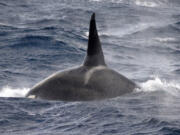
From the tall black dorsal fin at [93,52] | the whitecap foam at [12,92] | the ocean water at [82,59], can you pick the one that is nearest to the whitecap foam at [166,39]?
the ocean water at [82,59]

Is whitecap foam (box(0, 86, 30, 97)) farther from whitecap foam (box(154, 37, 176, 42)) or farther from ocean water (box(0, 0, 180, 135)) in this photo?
whitecap foam (box(154, 37, 176, 42))

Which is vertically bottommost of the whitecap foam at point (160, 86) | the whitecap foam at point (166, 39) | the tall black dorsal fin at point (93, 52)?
the whitecap foam at point (166, 39)

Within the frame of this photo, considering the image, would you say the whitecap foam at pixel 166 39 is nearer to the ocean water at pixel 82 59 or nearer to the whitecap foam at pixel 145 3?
the ocean water at pixel 82 59

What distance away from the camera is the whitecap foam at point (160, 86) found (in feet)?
63.4

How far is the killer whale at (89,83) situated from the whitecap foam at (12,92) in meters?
1.02

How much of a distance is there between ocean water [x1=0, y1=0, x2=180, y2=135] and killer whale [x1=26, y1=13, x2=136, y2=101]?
1.37 feet

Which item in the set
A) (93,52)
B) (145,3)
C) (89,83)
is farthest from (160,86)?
(145,3)

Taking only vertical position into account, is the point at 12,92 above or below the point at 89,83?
below

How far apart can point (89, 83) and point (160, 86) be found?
14.3 ft

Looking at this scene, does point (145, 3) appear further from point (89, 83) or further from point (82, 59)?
point (89, 83)

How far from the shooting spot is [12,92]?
63.2 ft

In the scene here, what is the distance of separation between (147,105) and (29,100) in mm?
4150

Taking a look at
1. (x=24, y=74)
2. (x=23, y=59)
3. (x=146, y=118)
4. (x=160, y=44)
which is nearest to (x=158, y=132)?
(x=146, y=118)

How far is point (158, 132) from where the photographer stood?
13102mm
